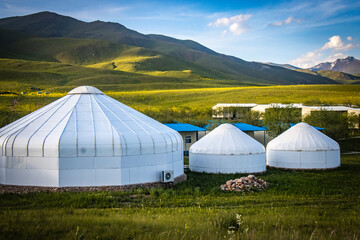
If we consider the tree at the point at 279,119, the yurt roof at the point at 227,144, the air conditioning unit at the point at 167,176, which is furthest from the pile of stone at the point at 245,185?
the tree at the point at 279,119

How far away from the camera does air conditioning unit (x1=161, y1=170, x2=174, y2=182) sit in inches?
744

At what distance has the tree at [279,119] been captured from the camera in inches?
1861

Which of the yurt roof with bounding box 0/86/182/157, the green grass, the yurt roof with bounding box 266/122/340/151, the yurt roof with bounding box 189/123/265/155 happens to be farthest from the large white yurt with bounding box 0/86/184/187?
the yurt roof with bounding box 266/122/340/151

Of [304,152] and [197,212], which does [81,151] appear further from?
[304,152]

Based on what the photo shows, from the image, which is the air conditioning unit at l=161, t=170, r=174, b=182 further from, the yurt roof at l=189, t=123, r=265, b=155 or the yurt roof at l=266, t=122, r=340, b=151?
the yurt roof at l=266, t=122, r=340, b=151

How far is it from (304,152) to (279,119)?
24713 millimetres

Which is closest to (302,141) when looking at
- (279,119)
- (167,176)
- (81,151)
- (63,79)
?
(167,176)

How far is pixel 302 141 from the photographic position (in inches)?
1097

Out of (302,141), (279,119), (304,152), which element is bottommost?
(304,152)

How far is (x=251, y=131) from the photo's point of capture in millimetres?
43938

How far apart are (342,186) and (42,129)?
15.0 metres

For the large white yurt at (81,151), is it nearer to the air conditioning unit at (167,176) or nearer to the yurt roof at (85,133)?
the yurt roof at (85,133)

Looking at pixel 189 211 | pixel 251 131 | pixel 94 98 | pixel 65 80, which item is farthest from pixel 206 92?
pixel 189 211

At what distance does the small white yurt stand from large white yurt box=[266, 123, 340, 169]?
2992 mm
